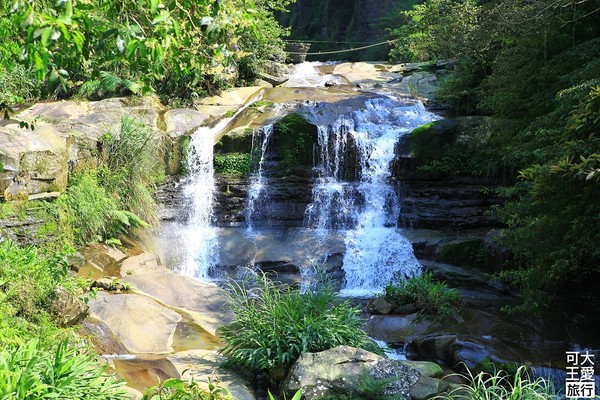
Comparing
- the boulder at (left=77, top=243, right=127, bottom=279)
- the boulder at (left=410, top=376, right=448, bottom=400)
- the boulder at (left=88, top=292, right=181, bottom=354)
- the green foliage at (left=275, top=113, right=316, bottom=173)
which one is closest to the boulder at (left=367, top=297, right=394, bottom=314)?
the boulder at (left=88, top=292, right=181, bottom=354)

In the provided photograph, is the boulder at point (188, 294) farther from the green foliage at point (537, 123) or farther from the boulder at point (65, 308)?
the green foliage at point (537, 123)

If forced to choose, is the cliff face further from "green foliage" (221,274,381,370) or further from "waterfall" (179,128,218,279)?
"green foliage" (221,274,381,370)

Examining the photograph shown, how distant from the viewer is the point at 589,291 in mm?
9656

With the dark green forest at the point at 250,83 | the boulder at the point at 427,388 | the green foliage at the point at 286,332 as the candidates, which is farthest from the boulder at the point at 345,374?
the dark green forest at the point at 250,83

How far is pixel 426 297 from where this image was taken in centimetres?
937

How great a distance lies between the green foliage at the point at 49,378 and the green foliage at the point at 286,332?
2.06m

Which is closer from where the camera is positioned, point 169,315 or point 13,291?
point 13,291

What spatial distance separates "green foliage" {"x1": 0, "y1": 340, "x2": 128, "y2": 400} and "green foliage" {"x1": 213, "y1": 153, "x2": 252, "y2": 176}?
31.2 feet

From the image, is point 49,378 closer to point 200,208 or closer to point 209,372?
point 209,372

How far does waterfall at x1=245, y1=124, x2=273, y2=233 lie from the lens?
13.3 metres

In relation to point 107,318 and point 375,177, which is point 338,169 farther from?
point 107,318

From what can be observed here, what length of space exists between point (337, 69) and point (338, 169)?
10307mm

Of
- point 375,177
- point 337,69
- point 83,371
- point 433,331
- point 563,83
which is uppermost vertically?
point 337,69

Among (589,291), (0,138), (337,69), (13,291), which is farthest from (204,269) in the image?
(337,69)
